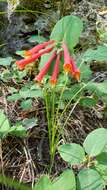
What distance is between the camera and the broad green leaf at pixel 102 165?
1.42 metres

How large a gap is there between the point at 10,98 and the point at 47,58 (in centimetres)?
23

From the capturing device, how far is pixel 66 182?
135cm

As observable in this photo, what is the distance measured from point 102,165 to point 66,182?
0.14m

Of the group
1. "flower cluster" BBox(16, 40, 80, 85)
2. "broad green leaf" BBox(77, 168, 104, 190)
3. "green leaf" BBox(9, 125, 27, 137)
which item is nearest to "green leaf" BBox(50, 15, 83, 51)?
"flower cluster" BBox(16, 40, 80, 85)

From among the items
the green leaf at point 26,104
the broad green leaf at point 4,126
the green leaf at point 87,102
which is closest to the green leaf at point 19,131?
the broad green leaf at point 4,126

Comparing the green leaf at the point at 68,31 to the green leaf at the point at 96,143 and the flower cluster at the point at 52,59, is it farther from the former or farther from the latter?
the green leaf at the point at 96,143

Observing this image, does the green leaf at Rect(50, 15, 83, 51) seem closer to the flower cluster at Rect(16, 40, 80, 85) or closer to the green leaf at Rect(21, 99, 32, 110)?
the flower cluster at Rect(16, 40, 80, 85)

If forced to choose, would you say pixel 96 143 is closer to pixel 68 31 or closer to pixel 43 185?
pixel 43 185

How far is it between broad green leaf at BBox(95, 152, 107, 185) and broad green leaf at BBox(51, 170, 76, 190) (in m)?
0.11

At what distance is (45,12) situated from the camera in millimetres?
2275

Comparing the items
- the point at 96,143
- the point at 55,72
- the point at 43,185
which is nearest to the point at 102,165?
the point at 96,143

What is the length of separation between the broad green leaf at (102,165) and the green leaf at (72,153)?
55mm

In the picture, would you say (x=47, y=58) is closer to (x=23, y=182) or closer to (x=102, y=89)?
(x=102, y=89)

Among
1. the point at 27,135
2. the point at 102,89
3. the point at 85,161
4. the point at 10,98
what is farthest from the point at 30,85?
the point at 85,161
